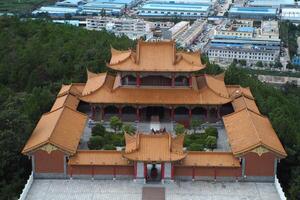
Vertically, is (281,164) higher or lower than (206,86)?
lower

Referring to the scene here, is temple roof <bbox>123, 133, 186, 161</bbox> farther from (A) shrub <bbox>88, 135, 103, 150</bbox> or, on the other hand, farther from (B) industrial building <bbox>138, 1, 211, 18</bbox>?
(B) industrial building <bbox>138, 1, 211, 18</bbox>

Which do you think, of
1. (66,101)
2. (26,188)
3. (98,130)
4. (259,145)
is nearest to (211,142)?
(259,145)

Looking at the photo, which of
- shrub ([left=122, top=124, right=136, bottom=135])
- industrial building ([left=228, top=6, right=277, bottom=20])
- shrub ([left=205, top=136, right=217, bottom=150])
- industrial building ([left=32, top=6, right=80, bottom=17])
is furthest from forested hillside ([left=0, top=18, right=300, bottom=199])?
industrial building ([left=228, top=6, right=277, bottom=20])

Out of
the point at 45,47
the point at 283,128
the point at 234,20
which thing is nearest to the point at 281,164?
the point at 283,128

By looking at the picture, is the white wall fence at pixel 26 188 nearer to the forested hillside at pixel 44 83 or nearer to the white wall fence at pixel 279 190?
the forested hillside at pixel 44 83

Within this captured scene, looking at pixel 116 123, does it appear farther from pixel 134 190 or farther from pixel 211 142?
pixel 134 190

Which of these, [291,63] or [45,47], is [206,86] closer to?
[45,47]

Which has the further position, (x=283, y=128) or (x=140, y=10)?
(x=140, y=10)

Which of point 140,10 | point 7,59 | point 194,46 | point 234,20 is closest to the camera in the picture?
point 7,59
